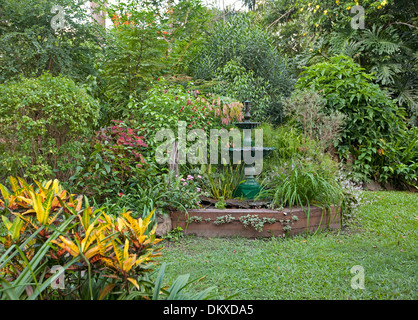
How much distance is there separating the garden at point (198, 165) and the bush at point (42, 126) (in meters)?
0.02

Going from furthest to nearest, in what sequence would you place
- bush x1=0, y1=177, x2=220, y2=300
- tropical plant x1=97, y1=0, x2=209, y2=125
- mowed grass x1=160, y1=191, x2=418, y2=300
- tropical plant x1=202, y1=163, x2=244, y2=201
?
1. tropical plant x1=97, y1=0, x2=209, y2=125
2. tropical plant x1=202, y1=163, x2=244, y2=201
3. mowed grass x1=160, y1=191, x2=418, y2=300
4. bush x1=0, y1=177, x2=220, y2=300

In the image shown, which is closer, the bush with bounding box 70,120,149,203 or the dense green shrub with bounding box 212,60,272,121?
the bush with bounding box 70,120,149,203

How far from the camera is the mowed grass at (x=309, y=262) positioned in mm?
2340

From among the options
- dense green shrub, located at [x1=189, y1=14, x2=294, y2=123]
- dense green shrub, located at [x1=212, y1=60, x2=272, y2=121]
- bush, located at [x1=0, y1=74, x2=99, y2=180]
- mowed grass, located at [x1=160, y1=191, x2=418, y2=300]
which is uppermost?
dense green shrub, located at [x1=189, y1=14, x2=294, y2=123]

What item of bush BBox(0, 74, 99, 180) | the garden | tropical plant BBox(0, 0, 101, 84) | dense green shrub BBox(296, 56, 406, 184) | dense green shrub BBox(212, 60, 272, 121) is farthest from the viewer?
dense green shrub BBox(212, 60, 272, 121)

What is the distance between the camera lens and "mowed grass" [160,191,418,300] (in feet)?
7.68

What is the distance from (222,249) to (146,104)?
261 centimetres

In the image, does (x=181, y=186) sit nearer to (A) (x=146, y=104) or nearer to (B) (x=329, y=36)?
(A) (x=146, y=104)

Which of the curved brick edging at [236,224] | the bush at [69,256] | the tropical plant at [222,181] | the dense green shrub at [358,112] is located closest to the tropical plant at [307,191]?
the curved brick edging at [236,224]

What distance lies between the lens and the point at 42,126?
12.6ft

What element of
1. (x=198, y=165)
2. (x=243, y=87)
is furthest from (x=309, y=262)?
(x=243, y=87)

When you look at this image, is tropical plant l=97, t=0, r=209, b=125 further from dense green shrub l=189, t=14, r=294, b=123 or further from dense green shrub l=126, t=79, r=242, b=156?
dense green shrub l=189, t=14, r=294, b=123

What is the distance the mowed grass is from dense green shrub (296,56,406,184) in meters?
2.47

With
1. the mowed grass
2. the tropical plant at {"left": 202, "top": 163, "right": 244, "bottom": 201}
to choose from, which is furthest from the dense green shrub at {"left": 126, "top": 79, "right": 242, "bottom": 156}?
the mowed grass
